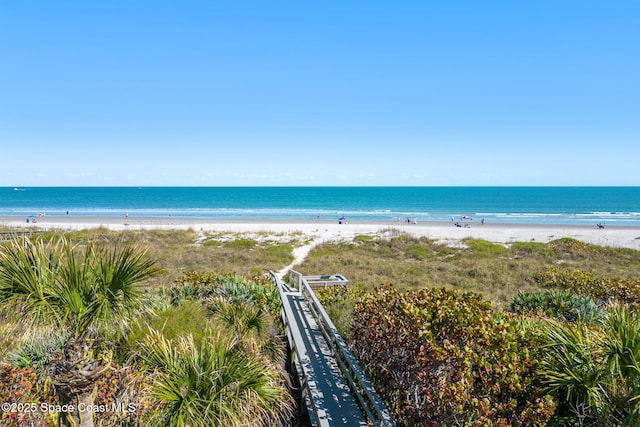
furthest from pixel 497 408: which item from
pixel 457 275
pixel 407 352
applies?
pixel 457 275

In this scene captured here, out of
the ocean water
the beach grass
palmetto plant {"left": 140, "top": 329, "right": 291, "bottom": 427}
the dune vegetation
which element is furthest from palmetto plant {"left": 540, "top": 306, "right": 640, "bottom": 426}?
the ocean water

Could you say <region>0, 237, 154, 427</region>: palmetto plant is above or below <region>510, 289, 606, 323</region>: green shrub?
above

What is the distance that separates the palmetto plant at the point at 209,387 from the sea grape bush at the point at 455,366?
1.91m

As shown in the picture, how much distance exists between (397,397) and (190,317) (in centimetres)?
491

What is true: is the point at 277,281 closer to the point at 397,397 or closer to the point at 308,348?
the point at 308,348

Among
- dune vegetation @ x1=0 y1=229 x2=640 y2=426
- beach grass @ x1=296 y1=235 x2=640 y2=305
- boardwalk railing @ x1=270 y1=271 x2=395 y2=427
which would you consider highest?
dune vegetation @ x1=0 y1=229 x2=640 y2=426

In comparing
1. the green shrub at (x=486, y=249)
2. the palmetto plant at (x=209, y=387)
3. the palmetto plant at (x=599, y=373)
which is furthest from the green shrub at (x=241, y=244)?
the palmetto plant at (x=599, y=373)

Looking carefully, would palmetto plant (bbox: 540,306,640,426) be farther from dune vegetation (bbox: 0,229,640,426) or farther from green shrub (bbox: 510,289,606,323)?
green shrub (bbox: 510,289,606,323)

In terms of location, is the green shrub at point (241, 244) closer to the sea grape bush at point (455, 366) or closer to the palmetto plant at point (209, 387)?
the palmetto plant at point (209, 387)

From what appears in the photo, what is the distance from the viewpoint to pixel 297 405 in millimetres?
7109

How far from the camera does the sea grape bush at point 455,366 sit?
164 inches

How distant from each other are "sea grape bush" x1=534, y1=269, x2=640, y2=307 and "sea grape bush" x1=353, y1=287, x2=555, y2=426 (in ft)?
31.9

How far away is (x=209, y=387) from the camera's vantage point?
209 inches

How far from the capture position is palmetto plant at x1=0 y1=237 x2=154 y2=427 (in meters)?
4.65
